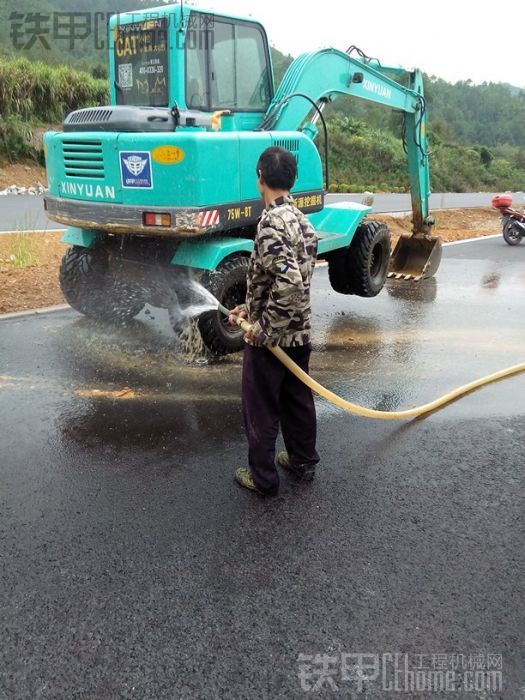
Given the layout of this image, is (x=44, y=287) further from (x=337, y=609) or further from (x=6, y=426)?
(x=337, y=609)

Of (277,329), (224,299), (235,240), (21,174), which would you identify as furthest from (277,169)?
(21,174)

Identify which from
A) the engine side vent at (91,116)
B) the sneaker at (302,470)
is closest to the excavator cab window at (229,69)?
the engine side vent at (91,116)

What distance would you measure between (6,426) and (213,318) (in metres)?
1.92

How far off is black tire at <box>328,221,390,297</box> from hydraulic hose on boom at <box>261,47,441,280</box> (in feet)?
4.30

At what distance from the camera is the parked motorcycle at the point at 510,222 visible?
41.0ft

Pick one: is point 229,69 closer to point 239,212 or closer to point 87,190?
point 239,212

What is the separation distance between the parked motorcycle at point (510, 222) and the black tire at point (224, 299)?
874cm

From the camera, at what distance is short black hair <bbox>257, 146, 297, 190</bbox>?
3137 millimetres

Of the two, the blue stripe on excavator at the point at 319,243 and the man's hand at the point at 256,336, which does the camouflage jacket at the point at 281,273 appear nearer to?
the man's hand at the point at 256,336

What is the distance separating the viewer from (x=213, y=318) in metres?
5.36

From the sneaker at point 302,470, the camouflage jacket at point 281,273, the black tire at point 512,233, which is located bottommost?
the sneaker at point 302,470

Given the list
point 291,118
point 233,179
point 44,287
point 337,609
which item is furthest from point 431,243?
point 337,609

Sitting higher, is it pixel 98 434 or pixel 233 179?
pixel 233 179

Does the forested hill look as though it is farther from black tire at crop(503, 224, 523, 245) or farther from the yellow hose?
black tire at crop(503, 224, 523, 245)
